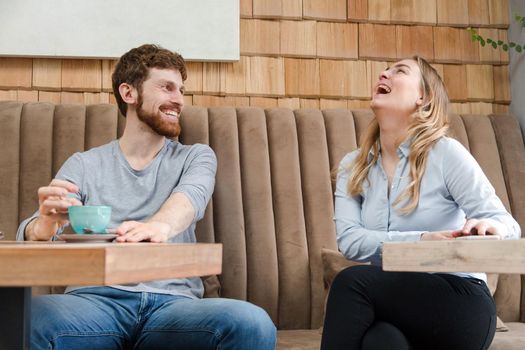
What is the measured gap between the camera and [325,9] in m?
2.91

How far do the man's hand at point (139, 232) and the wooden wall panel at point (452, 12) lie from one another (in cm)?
192

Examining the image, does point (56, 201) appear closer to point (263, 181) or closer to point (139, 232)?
point (139, 232)

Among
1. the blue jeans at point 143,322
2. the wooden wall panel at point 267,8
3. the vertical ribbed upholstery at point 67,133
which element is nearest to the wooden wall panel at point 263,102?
the wooden wall panel at point 267,8

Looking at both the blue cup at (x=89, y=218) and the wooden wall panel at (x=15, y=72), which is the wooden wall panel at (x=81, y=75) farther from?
the blue cup at (x=89, y=218)

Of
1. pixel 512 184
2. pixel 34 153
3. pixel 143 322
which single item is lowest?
pixel 143 322

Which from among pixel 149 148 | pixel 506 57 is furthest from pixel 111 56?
pixel 506 57

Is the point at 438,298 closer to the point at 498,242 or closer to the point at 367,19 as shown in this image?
the point at 498,242

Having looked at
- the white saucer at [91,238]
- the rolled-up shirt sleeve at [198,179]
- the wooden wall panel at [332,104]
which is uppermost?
the wooden wall panel at [332,104]

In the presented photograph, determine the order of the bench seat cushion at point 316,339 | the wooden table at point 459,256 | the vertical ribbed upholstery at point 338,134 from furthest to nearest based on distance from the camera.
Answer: the vertical ribbed upholstery at point 338,134 → the bench seat cushion at point 316,339 → the wooden table at point 459,256

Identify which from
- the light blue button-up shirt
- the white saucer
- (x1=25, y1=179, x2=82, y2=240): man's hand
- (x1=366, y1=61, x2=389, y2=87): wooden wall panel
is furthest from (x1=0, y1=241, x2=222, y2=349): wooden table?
(x1=366, y1=61, x2=389, y2=87): wooden wall panel

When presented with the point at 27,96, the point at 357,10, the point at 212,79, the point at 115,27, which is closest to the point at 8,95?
the point at 27,96

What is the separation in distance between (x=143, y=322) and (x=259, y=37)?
1442mm

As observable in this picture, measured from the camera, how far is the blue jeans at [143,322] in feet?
5.18

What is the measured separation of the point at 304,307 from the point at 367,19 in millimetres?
1271
